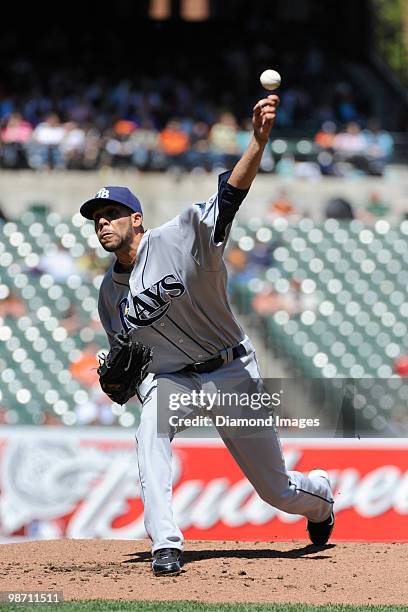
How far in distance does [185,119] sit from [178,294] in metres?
11.7

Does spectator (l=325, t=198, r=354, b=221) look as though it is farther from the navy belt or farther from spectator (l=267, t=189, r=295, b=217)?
the navy belt

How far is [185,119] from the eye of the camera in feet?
54.7

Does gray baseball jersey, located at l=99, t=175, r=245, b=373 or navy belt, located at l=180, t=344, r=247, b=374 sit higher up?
gray baseball jersey, located at l=99, t=175, r=245, b=373

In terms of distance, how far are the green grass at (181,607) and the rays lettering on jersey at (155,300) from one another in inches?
52.9

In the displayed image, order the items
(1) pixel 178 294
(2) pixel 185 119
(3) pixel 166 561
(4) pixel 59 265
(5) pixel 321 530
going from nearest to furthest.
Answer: (3) pixel 166 561 → (1) pixel 178 294 → (5) pixel 321 530 → (4) pixel 59 265 → (2) pixel 185 119

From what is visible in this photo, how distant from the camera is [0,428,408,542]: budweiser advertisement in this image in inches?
258

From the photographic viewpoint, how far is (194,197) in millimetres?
14555

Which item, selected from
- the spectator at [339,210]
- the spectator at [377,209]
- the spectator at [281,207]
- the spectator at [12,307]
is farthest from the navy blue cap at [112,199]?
the spectator at [377,209]

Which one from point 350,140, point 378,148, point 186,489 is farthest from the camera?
point 350,140

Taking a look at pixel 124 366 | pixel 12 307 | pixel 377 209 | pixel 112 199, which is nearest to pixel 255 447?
pixel 124 366

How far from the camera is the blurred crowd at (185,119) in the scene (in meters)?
14.6

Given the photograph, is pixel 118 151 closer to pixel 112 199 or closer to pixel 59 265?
pixel 59 265

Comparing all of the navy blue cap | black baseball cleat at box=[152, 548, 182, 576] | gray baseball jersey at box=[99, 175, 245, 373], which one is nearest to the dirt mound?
black baseball cleat at box=[152, 548, 182, 576]

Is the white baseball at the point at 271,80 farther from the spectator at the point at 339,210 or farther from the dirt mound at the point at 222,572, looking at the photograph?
the spectator at the point at 339,210
